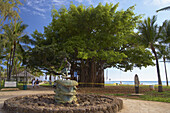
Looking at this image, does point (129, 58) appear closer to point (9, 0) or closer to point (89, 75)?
point (89, 75)

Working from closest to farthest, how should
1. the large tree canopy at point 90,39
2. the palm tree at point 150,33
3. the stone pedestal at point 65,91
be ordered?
the stone pedestal at point 65,91
the palm tree at point 150,33
the large tree canopy at point 90,39

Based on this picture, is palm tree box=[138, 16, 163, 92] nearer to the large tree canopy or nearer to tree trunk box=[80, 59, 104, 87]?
the large tree canopy

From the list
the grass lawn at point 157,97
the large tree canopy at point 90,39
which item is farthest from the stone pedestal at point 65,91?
the large tree canopy at point 90,39

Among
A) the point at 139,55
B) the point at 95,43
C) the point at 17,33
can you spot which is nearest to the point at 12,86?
the point at 17,33

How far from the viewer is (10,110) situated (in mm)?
5328

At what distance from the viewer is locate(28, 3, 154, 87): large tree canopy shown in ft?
58.7

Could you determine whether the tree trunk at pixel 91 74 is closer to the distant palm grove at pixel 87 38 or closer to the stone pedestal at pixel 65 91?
the distant palm grove at pixel 87 38

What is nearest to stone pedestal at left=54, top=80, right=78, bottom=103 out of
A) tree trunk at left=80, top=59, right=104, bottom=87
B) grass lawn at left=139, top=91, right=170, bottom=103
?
grass lawn at left=139, top=91, right=170, bottom=103

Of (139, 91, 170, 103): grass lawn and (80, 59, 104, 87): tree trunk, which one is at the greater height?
(80, 59, 104, 87): tree trunk

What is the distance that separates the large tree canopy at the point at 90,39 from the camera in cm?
1789

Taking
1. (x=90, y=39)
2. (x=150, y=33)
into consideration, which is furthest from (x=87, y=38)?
(x=150, y=33)

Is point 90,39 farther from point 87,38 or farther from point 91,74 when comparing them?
point 91,74

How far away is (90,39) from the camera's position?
63.3ft

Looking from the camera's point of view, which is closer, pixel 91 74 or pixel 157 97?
pixel 157 97
